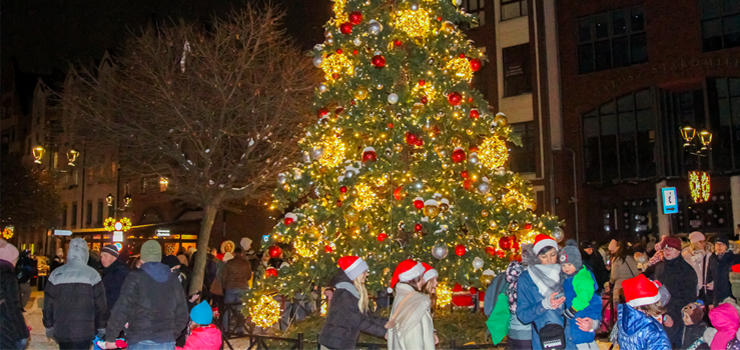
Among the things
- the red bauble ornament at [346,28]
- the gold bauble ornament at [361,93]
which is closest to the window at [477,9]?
the red bauble ornament at [346,28]

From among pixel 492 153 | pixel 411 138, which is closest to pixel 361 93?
pixel 411 138

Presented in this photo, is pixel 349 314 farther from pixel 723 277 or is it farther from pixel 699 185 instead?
pixel 699 185

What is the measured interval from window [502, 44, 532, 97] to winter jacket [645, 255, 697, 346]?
2203cm

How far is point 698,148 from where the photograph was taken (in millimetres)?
27172

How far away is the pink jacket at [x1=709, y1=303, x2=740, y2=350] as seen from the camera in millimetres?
6262

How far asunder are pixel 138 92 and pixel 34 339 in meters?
8.19

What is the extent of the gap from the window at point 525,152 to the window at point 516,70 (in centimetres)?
166

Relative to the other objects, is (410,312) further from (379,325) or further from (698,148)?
(698,148)

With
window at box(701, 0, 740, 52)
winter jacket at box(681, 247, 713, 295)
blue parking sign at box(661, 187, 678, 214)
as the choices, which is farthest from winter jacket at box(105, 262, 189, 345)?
window at box(701, 0, 740, 52)

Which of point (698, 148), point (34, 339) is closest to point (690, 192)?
point (698, 148)

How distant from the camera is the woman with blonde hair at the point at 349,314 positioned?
6219 mm

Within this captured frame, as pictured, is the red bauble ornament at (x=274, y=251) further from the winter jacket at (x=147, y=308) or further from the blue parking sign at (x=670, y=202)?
the blue parking sign at (x=670, y=202)

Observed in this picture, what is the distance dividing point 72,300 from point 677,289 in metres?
7.86

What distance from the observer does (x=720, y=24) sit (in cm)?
2650
